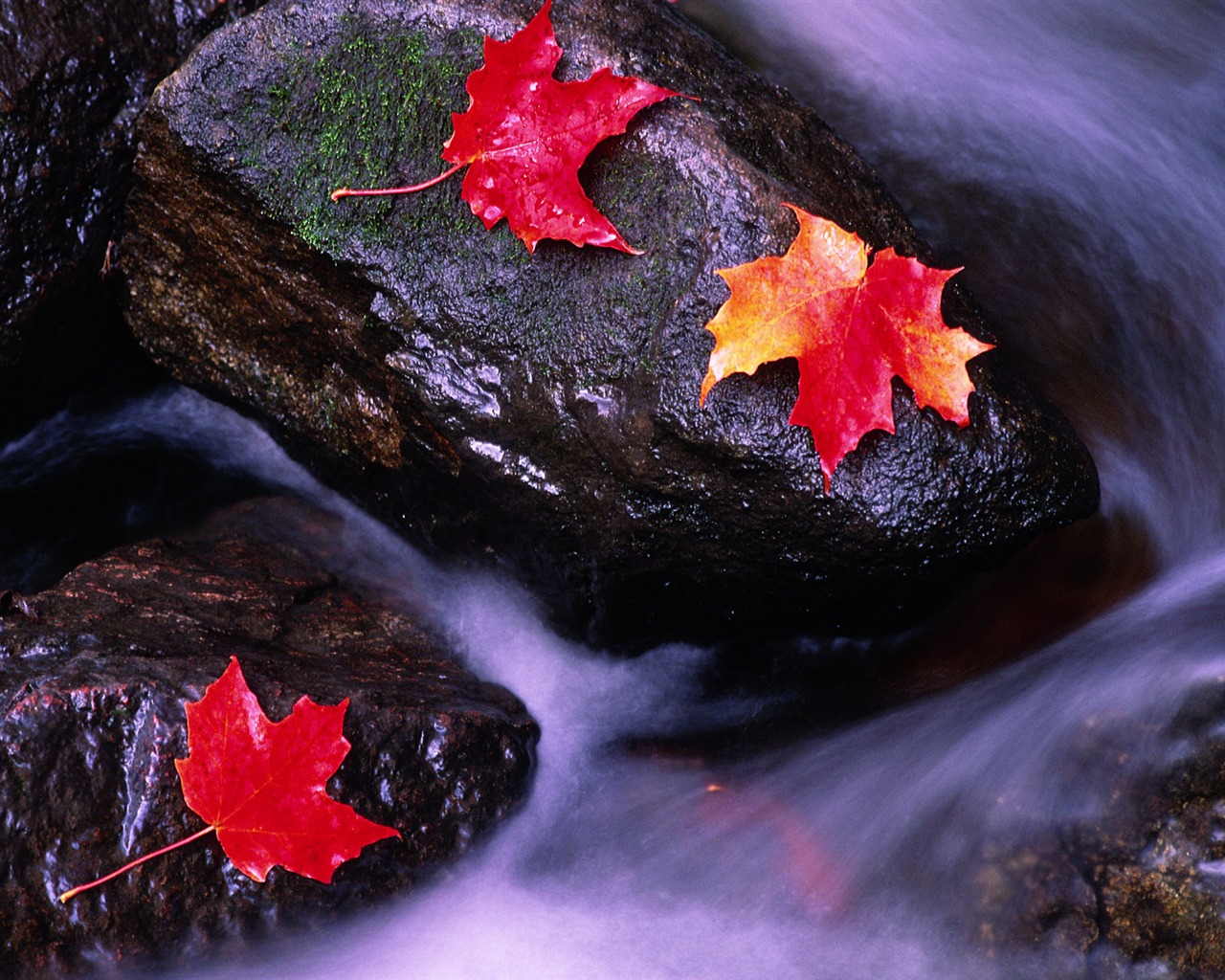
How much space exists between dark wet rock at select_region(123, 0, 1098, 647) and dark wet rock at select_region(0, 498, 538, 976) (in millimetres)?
485

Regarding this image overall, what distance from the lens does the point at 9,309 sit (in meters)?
3.11

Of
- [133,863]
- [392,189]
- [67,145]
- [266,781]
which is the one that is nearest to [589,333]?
[392,189]

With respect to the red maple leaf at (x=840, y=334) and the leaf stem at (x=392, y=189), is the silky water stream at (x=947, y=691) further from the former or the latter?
the leaf stem at (x=392, y=189)

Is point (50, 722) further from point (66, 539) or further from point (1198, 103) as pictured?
point (1198, 103)

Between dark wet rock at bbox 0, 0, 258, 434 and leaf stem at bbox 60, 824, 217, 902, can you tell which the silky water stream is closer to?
leaf stem at bbox 60, 824, 217, 902

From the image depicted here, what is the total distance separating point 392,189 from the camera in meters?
2.67

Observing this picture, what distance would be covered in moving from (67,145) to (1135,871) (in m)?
3.59

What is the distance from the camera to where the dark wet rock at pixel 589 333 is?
245 centimetres

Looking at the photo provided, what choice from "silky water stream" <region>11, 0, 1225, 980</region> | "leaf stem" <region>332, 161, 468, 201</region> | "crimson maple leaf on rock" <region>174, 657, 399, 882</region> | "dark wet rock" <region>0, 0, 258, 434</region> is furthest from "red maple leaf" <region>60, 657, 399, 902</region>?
"dark wet rock" <region>0, 0, 258, 434</region>

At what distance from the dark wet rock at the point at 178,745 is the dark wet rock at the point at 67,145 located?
0.85 m

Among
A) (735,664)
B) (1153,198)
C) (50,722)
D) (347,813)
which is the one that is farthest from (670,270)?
(1153,198)

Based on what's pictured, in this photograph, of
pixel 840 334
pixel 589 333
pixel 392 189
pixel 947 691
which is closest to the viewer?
pixel 840 334

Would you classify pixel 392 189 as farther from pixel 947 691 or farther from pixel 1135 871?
pixel 1135 871

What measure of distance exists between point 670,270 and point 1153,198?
2081 mm
